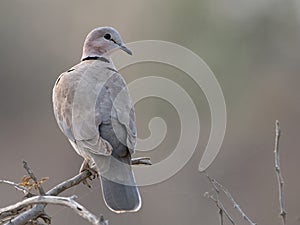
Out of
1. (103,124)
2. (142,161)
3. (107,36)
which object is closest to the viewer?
(142,161)

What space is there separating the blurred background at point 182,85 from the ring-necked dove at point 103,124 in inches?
109

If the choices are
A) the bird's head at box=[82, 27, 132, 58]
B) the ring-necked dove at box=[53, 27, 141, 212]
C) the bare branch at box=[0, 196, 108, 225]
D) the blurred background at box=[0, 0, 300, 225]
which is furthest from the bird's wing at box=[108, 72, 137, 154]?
the blurred background at box=[0, 0, 300, 225]

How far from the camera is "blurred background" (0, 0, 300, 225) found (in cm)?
761

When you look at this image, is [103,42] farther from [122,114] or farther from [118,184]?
[118,184]

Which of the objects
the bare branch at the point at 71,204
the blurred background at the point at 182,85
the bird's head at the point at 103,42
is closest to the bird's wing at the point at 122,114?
the bird's head at the point at 103,42

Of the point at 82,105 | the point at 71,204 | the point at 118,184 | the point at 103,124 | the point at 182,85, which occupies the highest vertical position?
the point at 182,85

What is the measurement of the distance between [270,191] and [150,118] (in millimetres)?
1608

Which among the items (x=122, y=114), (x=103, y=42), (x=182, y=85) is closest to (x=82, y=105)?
(x=122, y=114)

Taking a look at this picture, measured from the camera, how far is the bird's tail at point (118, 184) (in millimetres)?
3439

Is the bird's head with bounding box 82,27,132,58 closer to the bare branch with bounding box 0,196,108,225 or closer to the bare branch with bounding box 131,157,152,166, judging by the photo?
the bare branch with bounding box 131,157,152,166

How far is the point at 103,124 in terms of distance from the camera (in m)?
3.65

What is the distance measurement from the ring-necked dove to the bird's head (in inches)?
6.8

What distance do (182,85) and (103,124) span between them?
5648 millimetres

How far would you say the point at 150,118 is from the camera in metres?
8.82
